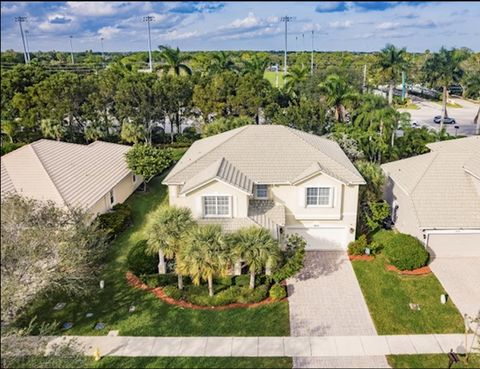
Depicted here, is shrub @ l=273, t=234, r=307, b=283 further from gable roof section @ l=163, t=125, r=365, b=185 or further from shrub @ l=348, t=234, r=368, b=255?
gable roof section @ l=163, t=125, r=365, b=185

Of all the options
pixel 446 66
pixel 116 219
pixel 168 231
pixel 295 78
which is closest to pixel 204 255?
pixel 168 231

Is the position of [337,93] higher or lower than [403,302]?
higher

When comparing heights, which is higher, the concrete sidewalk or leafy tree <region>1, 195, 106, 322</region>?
leafy tree <region>1, 195, 106, 322</region>

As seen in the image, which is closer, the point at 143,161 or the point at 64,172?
the point at 64,172

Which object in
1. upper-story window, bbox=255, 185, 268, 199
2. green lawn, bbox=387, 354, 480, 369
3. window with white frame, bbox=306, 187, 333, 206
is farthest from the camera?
upper-story window, bbox=255, 185, 268, 199

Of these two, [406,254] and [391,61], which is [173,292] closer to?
[406,254]

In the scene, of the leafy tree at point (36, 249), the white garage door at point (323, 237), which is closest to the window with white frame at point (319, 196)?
the white garage door at point (323, 237)

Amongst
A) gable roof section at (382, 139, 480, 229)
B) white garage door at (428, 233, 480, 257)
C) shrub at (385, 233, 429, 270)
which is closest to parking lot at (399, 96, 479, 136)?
gable roof section at (382, 139, 480, 229)
